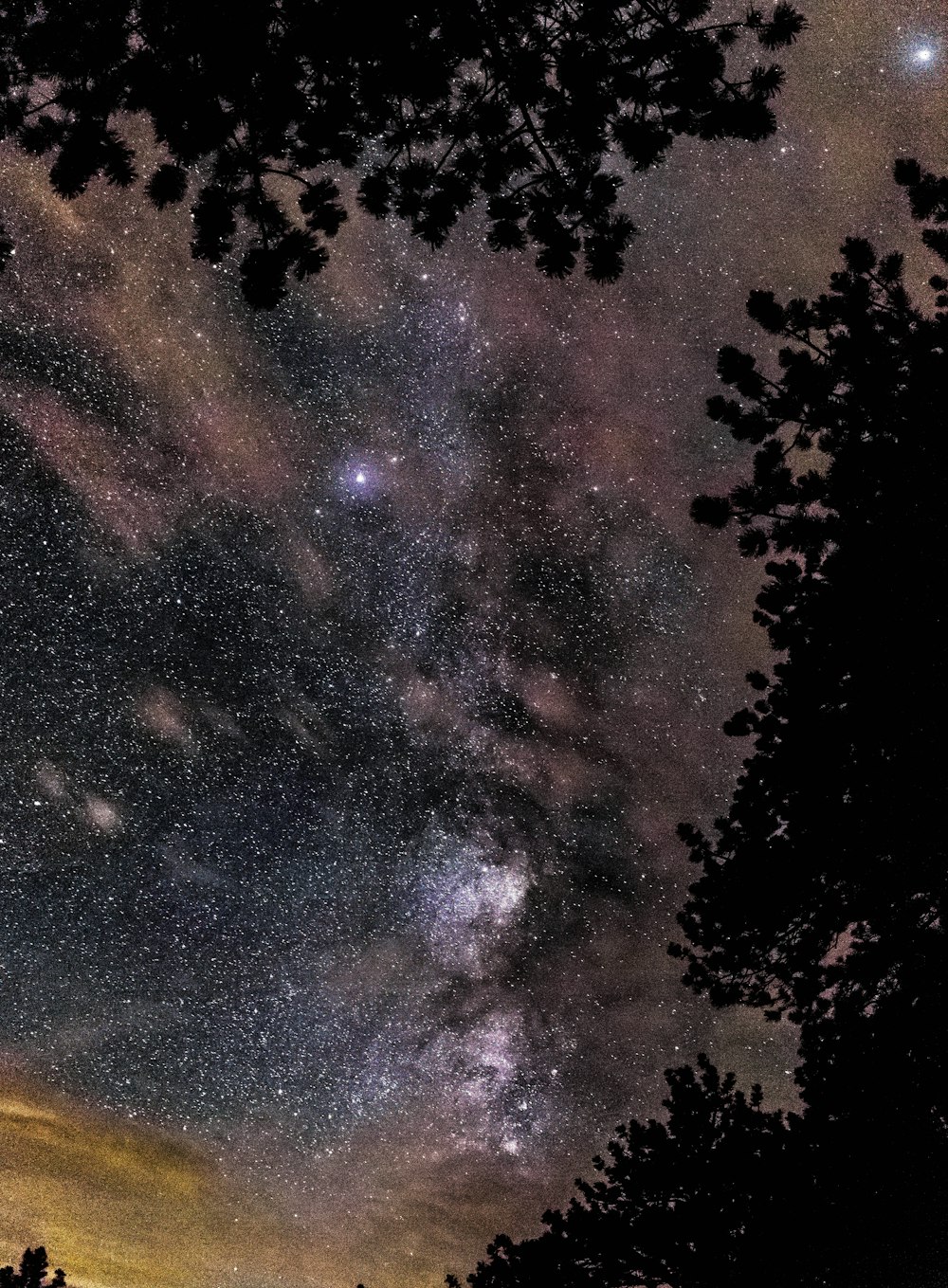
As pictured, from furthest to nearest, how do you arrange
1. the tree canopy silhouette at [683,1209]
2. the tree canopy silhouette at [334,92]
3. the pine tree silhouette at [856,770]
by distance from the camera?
the tree canopy silhouette at [683,1209]
the pine tree silhouette at [856,770]
the tree canopy silhouette at [334,92]

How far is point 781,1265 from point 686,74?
10132 mm

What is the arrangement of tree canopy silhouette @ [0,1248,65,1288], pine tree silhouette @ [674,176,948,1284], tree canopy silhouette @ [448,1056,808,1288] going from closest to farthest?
1. pine tree silhouette @ [674,176,948,1284]
2. tree canopy silhouette @ [448,1056,808,1288]
3. tree canopy silhouette @ [0,1248,65,1288]

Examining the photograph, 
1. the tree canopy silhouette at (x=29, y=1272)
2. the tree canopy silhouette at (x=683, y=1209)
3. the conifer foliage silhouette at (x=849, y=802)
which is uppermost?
the conifer foliage silhouette at (x=849, y=802)

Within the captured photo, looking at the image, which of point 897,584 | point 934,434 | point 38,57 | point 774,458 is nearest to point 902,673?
point 897,584

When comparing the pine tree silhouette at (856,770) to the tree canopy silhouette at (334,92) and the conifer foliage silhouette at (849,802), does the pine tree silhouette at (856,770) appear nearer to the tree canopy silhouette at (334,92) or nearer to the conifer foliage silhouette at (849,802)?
the conifer foliage silhouette at (849,802)

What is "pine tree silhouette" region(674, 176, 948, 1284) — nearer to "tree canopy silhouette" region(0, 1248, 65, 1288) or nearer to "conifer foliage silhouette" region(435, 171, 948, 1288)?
"conifer foliage silhouette" region(435, 171, 948, 1288)

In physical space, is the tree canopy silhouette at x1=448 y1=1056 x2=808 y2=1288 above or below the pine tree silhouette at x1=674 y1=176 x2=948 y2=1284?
below

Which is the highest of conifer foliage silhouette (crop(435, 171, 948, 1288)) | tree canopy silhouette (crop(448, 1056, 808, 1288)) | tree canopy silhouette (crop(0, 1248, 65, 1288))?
conifer foliage silhouette (crop(435, 171, 948, 1288))

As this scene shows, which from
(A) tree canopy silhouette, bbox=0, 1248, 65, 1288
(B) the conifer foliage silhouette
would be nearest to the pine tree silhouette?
(B) the conifer foliage silhouette

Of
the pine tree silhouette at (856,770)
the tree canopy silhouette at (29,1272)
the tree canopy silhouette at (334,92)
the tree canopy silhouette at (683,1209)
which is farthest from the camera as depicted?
the tree canopy silhouette at (29,1272)

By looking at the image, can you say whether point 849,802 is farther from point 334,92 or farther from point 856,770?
point 334,92

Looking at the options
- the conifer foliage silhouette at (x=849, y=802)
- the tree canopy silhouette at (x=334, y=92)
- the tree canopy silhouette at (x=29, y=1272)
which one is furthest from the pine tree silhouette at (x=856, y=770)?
the tree canopy silhouette at (x=29, y=1272)

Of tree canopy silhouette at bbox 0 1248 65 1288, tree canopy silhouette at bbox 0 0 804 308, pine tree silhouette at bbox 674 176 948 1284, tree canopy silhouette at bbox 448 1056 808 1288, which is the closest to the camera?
tree canopy silhouette at bbox 0 0 804 308

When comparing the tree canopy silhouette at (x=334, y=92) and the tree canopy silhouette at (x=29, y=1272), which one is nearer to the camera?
the tree canopy silhouette at (x=334, y=92)
